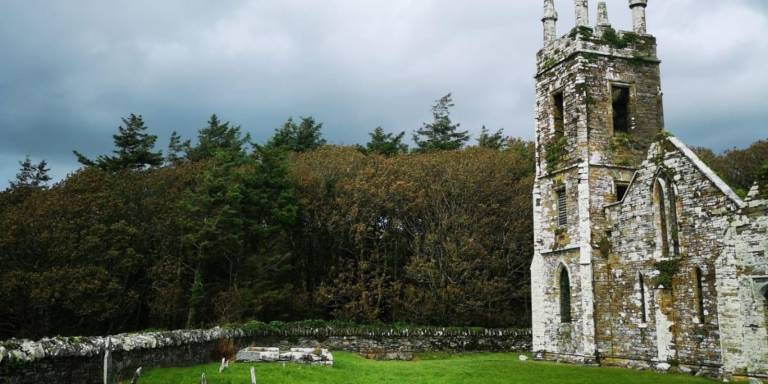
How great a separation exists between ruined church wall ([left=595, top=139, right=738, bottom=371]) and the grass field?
1218 millimetres

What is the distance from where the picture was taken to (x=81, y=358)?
13047mm

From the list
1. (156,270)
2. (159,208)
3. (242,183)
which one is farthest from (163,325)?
(242,183)

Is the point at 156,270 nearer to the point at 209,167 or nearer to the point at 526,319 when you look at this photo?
the point at 209,167

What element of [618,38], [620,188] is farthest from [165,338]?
[618,38]

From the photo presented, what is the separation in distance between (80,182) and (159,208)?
4544mm

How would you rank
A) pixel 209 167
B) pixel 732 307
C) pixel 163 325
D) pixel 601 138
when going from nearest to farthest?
pixel 732 307
pixel 601 138
pixel 163 325
pixel 209 167

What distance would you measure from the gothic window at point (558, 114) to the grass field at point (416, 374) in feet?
31.6

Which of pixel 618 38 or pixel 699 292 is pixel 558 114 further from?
pixel 699 292

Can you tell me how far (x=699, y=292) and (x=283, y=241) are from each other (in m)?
24.3

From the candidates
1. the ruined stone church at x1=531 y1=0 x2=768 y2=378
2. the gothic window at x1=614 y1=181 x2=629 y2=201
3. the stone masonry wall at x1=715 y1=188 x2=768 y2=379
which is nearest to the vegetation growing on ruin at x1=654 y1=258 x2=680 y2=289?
the ruined stone church at x1=531 y1=0 x2=768 y2=378

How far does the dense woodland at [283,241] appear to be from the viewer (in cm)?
3109

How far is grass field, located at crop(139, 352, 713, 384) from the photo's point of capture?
16172 mm

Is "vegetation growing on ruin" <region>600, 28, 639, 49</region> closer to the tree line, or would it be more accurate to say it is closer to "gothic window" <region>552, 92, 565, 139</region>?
"gothic window" <region>552, 92, 565, 139</region>

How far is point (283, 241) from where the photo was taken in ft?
126
